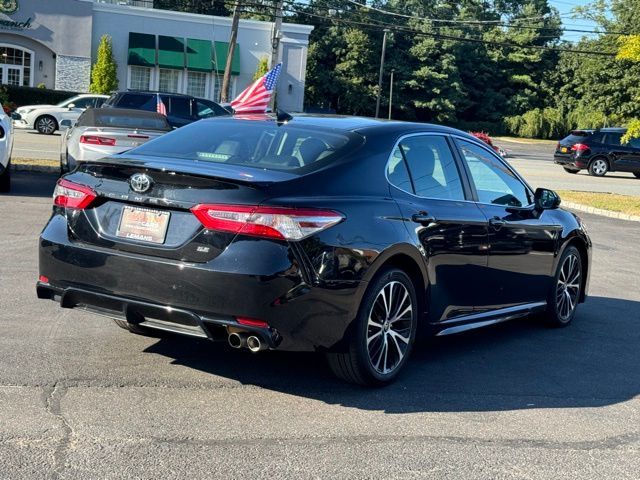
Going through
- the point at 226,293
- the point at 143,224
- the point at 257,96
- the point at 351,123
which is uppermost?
the point at 257,96

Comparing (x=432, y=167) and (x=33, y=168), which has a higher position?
(x=432, y=167)

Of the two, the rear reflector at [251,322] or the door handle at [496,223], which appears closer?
the rear reflector at [251,322]

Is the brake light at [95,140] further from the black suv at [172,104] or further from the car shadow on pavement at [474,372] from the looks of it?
the car shadow on pavement at [474,372]

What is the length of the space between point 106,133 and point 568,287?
8403 mm

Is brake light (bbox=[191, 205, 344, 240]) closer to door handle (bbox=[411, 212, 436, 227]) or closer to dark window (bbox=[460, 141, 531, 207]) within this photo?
door handle (bbox=[411, 212, 436, 227])

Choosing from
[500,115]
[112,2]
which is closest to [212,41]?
[112,2]

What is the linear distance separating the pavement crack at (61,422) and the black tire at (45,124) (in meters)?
26.4

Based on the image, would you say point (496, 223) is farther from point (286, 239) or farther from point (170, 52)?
point (170, 52)

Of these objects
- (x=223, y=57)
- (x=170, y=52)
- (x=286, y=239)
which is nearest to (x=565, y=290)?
(x=286, y=239)

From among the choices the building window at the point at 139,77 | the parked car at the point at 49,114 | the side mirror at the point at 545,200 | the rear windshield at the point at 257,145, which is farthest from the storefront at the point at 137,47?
the rear windshield at the point at 257,145

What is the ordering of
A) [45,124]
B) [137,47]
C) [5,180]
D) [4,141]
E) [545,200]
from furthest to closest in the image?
1. [137,47]
2. [45,124]
3. [5,180]
4. [4,141]
5. [545,200]

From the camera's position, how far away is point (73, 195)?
5289mm

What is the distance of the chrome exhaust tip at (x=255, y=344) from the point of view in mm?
4824

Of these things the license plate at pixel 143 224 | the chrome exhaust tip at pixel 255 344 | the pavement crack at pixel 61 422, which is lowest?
the pavement crack at pixel 61 422
